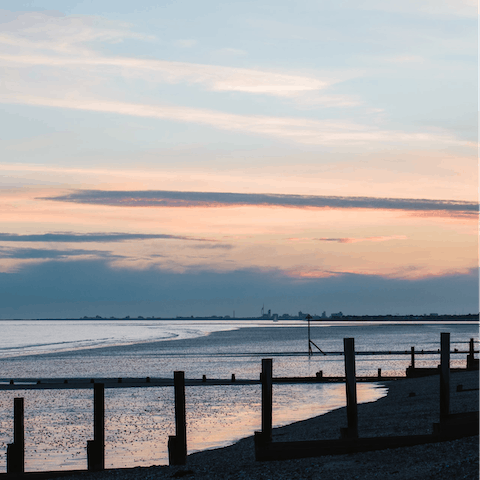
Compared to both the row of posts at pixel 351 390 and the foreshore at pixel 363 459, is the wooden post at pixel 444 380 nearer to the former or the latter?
the row of posts at pixel 351 390

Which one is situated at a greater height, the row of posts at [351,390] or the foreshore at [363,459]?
the row of posts at [351,390]

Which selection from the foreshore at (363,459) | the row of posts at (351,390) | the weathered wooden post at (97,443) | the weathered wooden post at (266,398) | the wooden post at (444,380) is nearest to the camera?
the foreshore at (363,459)

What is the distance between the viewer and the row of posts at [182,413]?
1683cm

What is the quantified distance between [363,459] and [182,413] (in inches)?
256

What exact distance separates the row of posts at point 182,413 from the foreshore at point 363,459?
0.57 metres

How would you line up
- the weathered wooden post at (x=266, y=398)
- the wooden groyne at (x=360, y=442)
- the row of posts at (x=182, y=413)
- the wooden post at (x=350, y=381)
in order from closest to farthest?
1. the wooden groyne at (x=360, y=442)
2. the wooden post at (x=350, y=381)
3. the row of posts at (x=182, y=413)
4. the weathered wooden post at (x=266, y=398)

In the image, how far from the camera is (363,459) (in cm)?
1494

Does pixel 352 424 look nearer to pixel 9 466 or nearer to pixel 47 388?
pixel 9 466

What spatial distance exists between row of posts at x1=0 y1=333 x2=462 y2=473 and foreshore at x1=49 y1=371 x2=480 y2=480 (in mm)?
566

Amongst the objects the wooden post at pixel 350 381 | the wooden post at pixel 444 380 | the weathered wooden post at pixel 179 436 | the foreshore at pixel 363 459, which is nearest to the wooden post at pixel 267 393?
the foreshore at pixel 363 459

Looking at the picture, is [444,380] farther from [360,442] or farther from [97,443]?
[97,443]

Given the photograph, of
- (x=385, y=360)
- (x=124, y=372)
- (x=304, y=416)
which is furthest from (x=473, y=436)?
(x=385, y=360)

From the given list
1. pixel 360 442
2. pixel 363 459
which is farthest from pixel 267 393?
pixel 363 459

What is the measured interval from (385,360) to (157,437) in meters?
52.3
